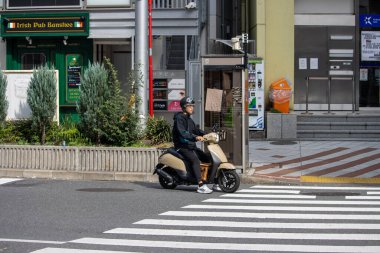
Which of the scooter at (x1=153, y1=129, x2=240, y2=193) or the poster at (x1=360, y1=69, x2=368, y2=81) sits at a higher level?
the poster at (x1=360, y1=69, x2=368, y2=81)

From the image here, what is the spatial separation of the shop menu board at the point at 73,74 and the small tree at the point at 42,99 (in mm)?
6900

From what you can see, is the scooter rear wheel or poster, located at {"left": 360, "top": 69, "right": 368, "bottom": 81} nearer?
the scooter rear wheel

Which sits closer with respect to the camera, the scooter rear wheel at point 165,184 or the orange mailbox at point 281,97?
the scooter rear wheel at point 165,184

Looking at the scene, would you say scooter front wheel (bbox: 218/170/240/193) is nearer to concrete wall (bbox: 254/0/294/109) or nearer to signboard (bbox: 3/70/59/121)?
signboard (bbox: 3/70/59/121)

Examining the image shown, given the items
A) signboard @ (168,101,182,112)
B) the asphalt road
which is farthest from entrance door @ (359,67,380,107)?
the asphalt road

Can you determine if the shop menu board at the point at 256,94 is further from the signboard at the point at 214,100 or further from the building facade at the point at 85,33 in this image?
the signboard at the point at 214,100

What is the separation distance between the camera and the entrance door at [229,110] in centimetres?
1459

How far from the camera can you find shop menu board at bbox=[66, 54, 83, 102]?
23.0 metres

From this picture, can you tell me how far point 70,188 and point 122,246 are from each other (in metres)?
5.53

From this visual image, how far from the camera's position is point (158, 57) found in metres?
22.6

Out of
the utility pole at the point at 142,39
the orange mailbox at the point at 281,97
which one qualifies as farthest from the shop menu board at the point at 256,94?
the utility pole at the point at 142,39

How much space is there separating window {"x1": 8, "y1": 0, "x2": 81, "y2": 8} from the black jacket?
1163 centimetres

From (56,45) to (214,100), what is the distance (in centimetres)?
1057

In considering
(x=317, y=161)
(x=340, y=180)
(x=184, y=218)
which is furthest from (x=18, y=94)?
(x=184, y=218)
